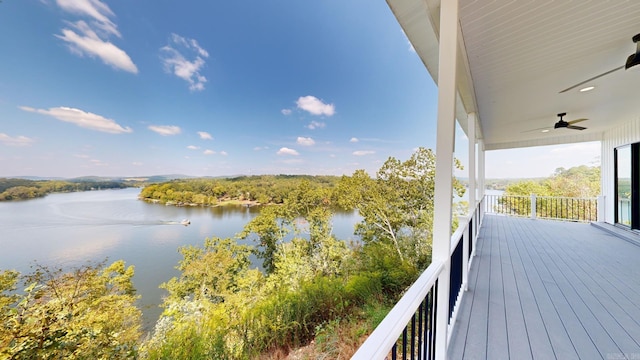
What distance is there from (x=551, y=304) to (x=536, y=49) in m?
2.27

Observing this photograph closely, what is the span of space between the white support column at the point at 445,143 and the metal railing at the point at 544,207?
7.77m

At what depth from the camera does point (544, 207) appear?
7750 mm

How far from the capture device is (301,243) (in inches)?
493

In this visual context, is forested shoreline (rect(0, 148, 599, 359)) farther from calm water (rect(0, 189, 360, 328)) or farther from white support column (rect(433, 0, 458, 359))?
white support column (rect(433, 0, 458, 359))

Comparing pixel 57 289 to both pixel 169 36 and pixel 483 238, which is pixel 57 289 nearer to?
pixel 483 238

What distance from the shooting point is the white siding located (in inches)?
186

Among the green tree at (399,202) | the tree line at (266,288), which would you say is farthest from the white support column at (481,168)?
the green tree at (399,202)

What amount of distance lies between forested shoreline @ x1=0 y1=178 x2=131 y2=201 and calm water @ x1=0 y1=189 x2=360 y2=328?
152mm

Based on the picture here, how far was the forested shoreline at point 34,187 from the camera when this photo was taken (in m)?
4.29

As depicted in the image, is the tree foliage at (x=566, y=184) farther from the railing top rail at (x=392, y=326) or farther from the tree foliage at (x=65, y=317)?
the tree foliage at (x=65, y=317)

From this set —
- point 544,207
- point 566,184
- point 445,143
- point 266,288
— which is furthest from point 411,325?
point 566,184

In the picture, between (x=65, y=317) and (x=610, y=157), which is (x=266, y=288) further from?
(x=610, y=157)

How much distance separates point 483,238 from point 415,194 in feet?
20.3

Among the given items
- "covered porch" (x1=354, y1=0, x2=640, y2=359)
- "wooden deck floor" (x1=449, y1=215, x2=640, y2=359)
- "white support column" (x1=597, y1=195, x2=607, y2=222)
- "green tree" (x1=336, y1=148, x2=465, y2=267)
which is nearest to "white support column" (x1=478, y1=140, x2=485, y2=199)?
"covered porch" (x1=354, y1=0, x2=640, y2=359)
